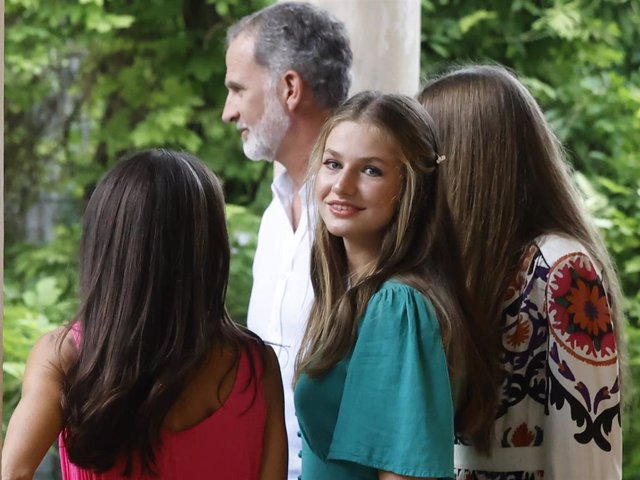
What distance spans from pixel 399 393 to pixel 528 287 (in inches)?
13.4

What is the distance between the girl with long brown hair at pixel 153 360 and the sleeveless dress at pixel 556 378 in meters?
0.34

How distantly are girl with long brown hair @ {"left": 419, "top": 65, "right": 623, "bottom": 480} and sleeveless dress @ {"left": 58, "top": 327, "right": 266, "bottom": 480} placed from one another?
32 cm

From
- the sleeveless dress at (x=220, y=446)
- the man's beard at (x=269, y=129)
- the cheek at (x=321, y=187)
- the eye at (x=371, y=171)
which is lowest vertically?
the sleeveless dress at (x=220, y=446)

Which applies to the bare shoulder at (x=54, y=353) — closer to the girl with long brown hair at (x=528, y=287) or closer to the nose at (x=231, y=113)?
the girl with long brown hair at (x=528, y=287)

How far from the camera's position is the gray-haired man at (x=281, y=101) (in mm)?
2318

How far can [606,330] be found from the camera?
1.71 m

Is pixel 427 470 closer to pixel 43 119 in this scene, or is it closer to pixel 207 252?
pixel 207 252

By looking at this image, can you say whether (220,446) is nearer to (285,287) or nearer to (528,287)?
(528,287)

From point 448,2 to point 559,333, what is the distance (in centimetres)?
381

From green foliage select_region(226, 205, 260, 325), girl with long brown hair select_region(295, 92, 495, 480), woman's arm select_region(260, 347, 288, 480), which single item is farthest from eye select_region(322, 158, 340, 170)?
green foliage select_region(226, 205, 260, 325)

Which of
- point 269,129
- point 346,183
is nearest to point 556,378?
point 346,183

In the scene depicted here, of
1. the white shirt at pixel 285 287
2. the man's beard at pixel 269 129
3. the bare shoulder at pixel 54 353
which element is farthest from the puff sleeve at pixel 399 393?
the man's beard at pixel 269 129

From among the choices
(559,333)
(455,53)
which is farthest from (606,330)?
(455,53)

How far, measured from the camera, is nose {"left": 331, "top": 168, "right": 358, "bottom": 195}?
1.58 m
